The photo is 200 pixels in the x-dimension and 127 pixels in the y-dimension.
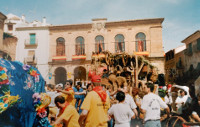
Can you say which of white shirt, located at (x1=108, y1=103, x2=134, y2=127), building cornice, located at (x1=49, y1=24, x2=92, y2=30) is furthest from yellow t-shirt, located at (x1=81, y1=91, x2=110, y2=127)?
building cornice, located at (x1=49, y1=24, x2=92, y2=30)

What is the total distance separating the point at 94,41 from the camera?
25266mm

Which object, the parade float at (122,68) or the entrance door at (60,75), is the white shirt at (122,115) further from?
the entrance door at (60,75)

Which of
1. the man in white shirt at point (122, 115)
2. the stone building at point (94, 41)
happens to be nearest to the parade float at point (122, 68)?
the man in white shirt at point (122, 115)

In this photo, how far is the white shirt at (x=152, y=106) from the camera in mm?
4145

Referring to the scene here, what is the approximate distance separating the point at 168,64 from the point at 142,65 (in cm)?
1975

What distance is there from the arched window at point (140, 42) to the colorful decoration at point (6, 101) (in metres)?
21.2

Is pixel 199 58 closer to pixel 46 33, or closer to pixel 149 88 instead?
pixel 149 88

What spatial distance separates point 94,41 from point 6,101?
2135 centimetres

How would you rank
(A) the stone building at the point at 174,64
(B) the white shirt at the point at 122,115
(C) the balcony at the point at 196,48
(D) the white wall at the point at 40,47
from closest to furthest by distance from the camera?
(B) the white shirt at the point at 122,115, (C) the balcony at the point at 196,48, (A) the stone building at the point at 174,64, (D) the white wall at the point at 40,47

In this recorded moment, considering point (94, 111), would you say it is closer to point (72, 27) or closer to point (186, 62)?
point (186, 62)

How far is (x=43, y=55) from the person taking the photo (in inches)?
1023

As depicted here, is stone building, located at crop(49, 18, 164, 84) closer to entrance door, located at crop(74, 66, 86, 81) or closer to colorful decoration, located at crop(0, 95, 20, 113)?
entrance door, located at crop(74, 66, 86, 81)

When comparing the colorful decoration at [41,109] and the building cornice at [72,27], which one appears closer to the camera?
the colorful decoration at [41,109]

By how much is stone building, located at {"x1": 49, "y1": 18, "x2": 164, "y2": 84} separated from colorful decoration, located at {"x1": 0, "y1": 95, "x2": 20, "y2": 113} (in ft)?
64.2
